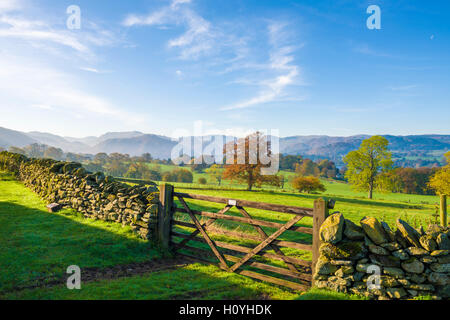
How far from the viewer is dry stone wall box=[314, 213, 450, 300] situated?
488cm

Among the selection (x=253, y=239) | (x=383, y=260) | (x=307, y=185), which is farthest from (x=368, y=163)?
(x=383, y=260)

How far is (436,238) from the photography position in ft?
16.3

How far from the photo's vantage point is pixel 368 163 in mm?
39906

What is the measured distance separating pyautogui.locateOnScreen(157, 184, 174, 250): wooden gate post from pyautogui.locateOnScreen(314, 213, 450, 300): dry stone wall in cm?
485

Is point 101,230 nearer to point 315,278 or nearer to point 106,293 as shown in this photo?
point 106,293

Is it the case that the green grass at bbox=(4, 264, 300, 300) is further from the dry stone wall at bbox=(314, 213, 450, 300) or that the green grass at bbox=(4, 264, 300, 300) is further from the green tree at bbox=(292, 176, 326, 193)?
the green tree at bbox=(292, 176, 326, 193)

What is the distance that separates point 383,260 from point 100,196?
9.88 metres

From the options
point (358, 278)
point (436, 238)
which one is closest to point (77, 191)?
point (358, 278)

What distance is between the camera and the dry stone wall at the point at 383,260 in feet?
16.0

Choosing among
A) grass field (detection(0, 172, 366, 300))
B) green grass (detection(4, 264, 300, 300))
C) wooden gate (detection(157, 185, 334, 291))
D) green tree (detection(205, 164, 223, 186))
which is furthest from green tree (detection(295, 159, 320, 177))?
green grass (detection(4, 264, 300, 300))

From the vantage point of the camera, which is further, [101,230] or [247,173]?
[247,173]

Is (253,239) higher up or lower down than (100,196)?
lower down

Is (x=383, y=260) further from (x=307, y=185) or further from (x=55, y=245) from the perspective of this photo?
(x=307, y=185)
